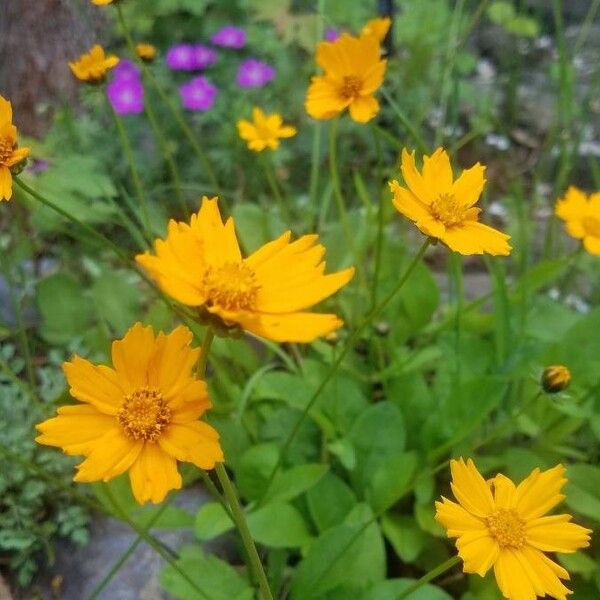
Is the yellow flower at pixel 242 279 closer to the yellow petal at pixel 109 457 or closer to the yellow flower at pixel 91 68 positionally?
the yellow petal at pixel 109 457

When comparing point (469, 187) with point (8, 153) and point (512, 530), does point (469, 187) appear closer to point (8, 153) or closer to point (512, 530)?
point (512, 530)

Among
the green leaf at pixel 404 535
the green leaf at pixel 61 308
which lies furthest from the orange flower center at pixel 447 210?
the green leaf at pixel 61 308

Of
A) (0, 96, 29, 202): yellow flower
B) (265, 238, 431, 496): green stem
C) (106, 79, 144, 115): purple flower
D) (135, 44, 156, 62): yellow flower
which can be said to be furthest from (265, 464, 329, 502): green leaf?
(106, 79, 144, 115): purple flower

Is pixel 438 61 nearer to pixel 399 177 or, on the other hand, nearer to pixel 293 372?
pixel 399 177

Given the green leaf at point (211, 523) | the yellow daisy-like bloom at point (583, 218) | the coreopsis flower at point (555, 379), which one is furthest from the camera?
the yellow daisy-like bloom at point (583, 218)

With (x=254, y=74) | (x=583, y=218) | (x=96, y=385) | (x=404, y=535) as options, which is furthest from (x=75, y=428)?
(x=254, y=74)

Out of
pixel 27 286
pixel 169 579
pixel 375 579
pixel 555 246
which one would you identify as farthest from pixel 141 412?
pixel 555 246
